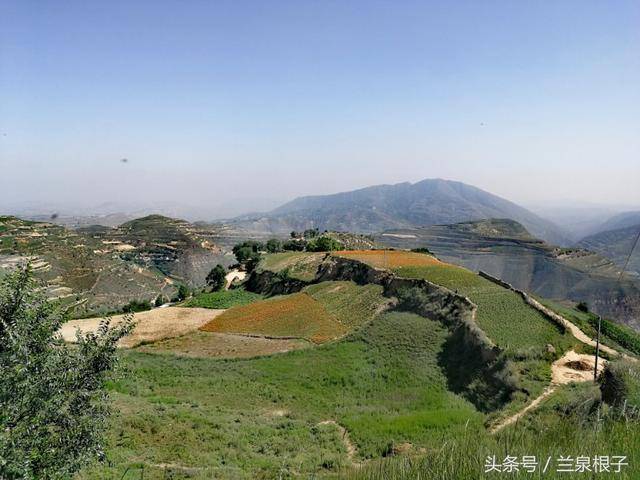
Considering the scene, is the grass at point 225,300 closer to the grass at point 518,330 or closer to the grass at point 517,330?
the grass at point 517,330

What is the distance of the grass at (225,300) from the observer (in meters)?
55.3

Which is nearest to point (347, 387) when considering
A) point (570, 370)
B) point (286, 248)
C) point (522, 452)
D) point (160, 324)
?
point (570, 370)

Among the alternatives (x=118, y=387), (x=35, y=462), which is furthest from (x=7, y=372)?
(x=118, y=387)

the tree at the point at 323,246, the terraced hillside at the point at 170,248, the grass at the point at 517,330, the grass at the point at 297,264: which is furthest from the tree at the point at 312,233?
the grass at the point at 517,330

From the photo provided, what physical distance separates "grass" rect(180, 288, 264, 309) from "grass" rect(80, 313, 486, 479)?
20615mm

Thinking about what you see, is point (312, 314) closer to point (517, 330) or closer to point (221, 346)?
point (221, 346)

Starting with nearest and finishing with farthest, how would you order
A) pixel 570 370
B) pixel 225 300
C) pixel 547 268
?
pixel 570 370 < pixel 225 300 < pixel 547 268

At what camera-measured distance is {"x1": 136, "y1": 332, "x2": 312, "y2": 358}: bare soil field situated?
33.5 metres

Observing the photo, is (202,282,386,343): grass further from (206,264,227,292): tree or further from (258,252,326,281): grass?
(206,264,227,292): tree

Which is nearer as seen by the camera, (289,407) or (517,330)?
(289,407)

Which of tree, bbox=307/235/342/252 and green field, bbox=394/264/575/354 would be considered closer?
green field, bbox=394/264/575/354

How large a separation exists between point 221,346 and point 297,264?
26.8m

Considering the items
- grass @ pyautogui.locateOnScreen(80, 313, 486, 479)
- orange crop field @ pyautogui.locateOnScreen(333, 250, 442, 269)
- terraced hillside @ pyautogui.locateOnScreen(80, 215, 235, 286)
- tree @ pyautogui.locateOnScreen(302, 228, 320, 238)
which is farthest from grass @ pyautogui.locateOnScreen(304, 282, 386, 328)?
terraced hillside @ pyautogui.locateOnScreen(80, 215, 235, 286)

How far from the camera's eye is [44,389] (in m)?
7.69
